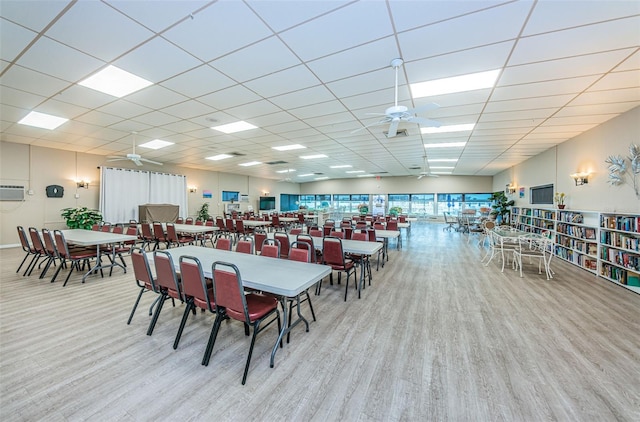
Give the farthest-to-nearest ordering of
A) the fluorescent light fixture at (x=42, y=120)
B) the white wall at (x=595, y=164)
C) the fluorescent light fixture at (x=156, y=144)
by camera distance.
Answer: the fluorescent light fixture at (x=156, y=144) → the fluorescent light fixture at (x=42, y=120) → the white wall at (x=595, y=164)

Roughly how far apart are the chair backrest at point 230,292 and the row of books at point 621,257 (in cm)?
616

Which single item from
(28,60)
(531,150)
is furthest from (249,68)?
(531,150)

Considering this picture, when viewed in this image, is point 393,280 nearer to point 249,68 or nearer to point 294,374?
point 294,374

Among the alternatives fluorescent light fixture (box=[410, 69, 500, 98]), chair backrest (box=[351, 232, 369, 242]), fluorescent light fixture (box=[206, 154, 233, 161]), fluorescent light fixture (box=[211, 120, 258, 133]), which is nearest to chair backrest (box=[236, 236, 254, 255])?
chair backrest (box=[351, 232, 369, 242])

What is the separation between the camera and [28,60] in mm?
2969

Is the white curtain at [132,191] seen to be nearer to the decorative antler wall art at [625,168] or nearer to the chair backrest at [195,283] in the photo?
the chair backrest at [195,283]

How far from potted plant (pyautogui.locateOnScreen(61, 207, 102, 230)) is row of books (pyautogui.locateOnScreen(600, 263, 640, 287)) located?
12979mm

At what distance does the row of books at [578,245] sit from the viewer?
5078 millimetres

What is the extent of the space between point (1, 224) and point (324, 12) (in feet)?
34.2

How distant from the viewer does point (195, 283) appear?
2256mm

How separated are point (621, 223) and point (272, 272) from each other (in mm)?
6119

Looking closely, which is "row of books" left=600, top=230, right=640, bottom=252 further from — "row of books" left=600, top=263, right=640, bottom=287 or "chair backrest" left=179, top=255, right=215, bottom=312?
"chair backrest" left=179, top=255, right=215, bottom=312

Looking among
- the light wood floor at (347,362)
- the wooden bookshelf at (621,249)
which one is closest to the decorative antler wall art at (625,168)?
the wooden bookshelf at (621,249)

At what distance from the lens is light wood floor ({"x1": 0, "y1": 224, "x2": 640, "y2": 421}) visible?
1731 mm
